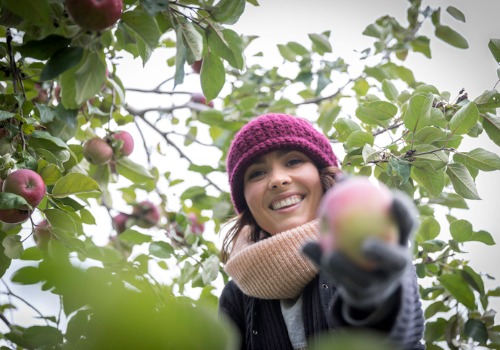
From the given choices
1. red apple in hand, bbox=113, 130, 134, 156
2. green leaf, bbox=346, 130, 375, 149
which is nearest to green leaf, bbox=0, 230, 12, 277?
red apple in hand, bbox=113, 130, 134, 156

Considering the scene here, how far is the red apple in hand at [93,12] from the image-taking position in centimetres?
81

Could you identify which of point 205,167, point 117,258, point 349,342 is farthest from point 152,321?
point 205,167

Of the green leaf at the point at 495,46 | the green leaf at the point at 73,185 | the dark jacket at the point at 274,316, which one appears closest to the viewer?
A: the dark jacket at the point at 274,316

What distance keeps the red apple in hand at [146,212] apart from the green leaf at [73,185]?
90 cm

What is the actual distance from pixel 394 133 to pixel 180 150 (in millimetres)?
909

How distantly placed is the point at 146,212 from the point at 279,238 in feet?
3.60

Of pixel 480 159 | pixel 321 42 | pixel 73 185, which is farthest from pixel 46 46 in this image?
pixel 321 42

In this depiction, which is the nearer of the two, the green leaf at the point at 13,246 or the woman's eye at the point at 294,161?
the green leaf at the point at 13,246

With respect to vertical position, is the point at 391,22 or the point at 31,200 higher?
the point at 391,22

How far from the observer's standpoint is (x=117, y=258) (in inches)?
56.3

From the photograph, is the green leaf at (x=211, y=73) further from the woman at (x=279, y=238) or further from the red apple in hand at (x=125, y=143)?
the red apple in hand at (x=125, y=143)

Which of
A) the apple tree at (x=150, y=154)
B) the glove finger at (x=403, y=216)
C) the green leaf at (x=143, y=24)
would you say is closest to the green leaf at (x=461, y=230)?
the apple tree at (x=150, y=154)

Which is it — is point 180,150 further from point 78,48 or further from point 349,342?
point 349,342

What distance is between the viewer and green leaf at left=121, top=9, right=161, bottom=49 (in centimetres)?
93
